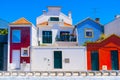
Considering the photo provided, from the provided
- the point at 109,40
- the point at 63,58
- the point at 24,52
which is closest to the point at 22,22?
the point at 24,52

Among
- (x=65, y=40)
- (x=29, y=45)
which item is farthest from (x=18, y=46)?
(x=65, y=40)

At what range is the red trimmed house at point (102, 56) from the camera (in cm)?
4103

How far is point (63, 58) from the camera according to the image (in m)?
41.2

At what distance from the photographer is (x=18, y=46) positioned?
42.5 meters

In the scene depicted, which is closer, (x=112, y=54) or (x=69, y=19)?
(x=112, y=54)

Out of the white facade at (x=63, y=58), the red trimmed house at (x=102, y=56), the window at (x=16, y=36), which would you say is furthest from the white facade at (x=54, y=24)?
the window at (x=16, y=36)

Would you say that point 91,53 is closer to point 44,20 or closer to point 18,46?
point 18,46

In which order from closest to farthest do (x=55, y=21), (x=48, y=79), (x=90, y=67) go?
(x=48, y=79) → (x=90, y=67) → (x=55, y=21)

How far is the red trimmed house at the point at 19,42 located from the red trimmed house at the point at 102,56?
27.5ft

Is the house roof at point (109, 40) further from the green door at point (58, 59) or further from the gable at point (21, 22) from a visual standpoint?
the gable at point (21, 22)

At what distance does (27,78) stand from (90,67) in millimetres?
10461

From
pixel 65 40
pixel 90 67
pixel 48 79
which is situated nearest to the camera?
pixel 48 79

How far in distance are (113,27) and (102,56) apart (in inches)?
309

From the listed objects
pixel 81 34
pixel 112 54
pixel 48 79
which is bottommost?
pixel 48 79
